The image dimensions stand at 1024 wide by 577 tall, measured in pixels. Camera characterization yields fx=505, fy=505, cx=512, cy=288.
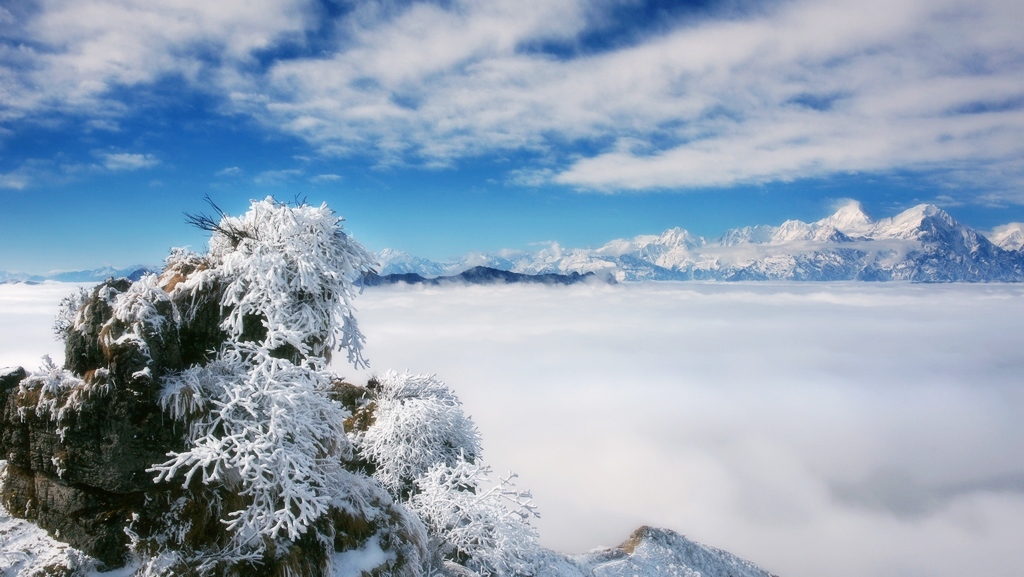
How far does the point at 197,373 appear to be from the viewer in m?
14.3

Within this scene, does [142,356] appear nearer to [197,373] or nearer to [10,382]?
[197,373]

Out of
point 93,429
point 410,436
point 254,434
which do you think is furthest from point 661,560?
point 93,429

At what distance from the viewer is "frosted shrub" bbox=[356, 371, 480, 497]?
86.4ft

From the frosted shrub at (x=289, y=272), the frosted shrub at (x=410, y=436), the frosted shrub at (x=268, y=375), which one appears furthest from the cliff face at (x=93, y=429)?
the frosted shrub at (x=410, y=436)

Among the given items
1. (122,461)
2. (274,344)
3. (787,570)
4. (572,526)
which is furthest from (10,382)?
(787,570)

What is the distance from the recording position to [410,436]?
26562 mm

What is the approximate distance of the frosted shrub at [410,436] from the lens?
86.4ft

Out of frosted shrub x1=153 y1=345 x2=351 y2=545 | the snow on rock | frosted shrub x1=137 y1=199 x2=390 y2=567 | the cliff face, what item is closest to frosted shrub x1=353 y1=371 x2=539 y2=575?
frosted shrub x1=137 y1=199 x2=390 y2=567

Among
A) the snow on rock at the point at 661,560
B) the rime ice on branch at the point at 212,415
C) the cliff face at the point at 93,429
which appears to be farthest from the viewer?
the snow on rock at the point at 661,560

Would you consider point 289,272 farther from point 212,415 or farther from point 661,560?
point 661,560

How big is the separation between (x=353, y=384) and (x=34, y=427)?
17.9 meters

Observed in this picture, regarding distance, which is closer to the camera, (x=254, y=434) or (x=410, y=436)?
(x=254, y=434)

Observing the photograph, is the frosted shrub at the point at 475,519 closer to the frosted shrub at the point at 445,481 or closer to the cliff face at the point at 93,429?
the frosted shrub at the point at 445,481

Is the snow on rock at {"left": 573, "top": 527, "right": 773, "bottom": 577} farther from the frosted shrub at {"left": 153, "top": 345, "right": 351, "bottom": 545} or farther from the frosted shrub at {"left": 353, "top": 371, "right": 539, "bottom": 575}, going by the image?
the frosted shrub at {"left": 153, "top": 345, "right": 351, "bottom": 545}
